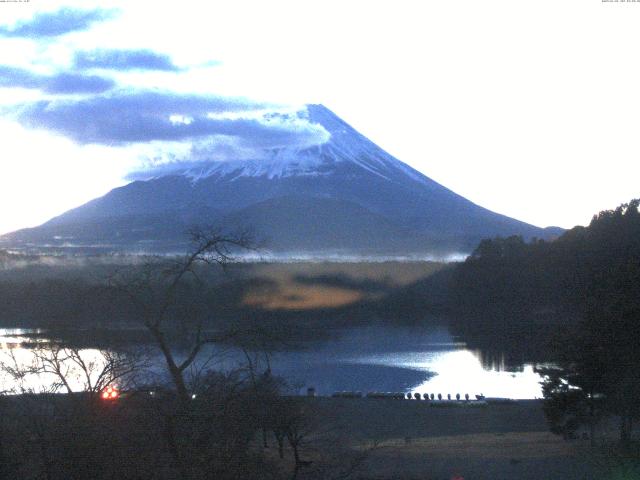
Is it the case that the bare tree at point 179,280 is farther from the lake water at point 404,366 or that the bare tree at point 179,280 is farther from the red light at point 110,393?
the lake water at point 404,366

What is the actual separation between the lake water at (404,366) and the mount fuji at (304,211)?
10.5 ft

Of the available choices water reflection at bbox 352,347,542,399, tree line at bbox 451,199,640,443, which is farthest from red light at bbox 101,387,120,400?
water reflection at bbox 352,347,542,399

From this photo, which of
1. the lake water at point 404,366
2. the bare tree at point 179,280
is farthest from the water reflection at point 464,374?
the bare tree at point 179,280

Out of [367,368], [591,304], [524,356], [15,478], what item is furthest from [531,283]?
[15,478]

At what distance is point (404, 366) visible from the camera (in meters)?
21.2

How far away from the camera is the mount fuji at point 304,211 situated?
80.3ft

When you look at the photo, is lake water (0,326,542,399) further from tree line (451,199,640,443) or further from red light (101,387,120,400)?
red light (101,387,120,400)

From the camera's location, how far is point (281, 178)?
54.4 m

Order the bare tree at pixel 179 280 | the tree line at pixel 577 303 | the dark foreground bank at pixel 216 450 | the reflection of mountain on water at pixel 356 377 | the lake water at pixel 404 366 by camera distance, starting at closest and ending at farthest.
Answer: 1. the dark foreground bank at pixel 216 450
2. the bare tree at pixel 179 280
3. the tree line at pixel 577 303
4. the reflection of mountain on water at pixel 356 377
5. the lake water at pixel 404 366

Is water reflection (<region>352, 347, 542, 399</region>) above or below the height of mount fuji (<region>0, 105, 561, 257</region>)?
below

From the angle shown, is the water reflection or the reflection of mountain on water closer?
the reflection of mountain on water

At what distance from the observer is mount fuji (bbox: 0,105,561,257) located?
24.5m

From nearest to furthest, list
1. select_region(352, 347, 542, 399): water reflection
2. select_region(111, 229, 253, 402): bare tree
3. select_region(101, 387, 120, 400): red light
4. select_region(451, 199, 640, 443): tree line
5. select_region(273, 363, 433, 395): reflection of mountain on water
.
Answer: select_region(111, 229, 253, 402): bare tree, select_region(101, 387, 120, 400): red light, select_region(451, 199, 640, 443): tree line, select_region(273, 363, 433, 395): reflection of mountain on water, select_region(352, 347, 542, 399): water reflection

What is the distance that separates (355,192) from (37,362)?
1813 inches
